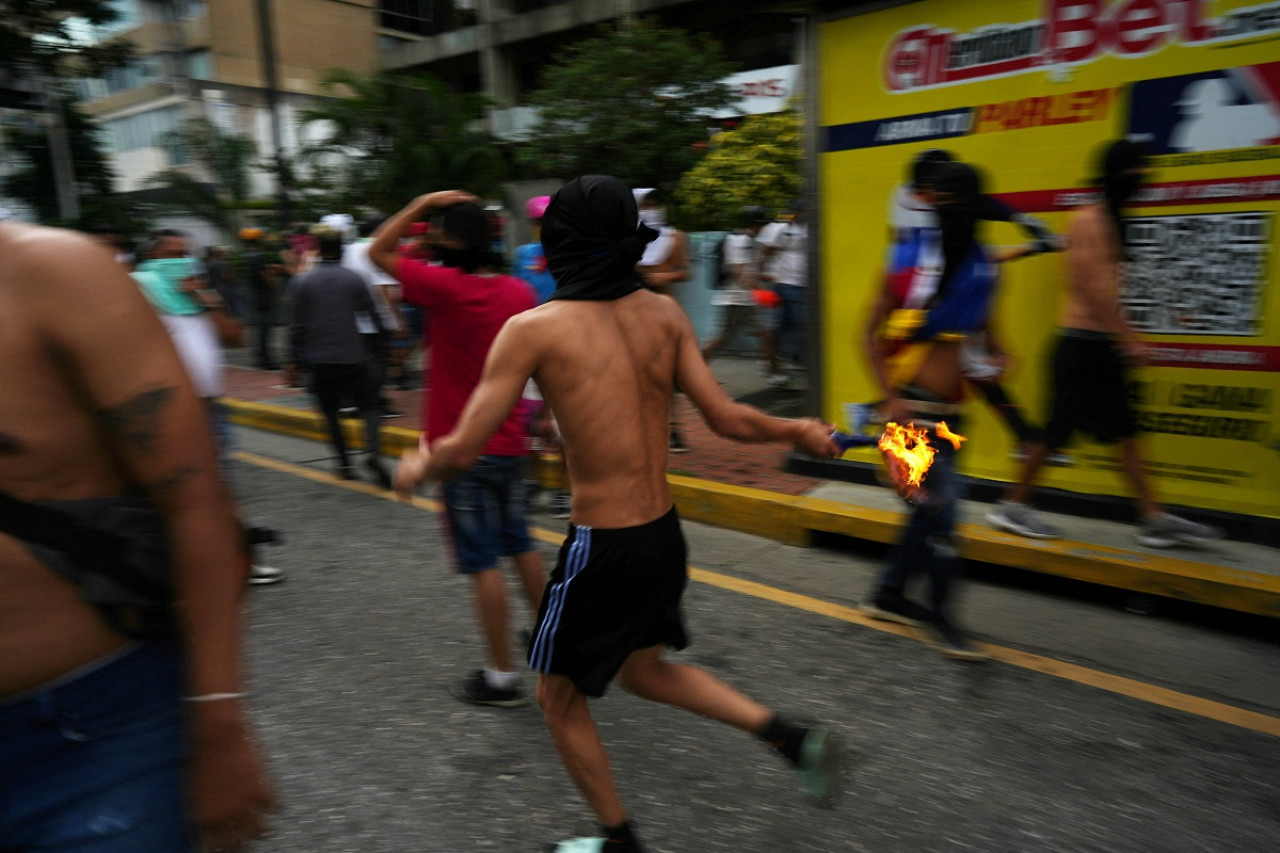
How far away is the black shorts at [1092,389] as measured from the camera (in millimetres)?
4445

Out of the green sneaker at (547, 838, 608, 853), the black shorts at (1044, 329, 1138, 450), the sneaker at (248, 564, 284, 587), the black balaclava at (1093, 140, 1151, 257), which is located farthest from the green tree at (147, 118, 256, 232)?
the green sneaker at (547, 838, 608, 853)

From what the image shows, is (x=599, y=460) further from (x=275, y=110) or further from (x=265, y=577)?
(x=275, y=110)

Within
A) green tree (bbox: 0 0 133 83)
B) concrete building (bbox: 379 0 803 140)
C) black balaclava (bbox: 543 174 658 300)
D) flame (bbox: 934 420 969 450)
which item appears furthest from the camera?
concrete building (bbox: 379 0 803 140)

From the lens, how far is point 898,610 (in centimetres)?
418

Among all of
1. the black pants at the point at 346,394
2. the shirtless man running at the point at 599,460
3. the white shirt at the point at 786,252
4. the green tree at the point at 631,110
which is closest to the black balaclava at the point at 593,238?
the shirtless man running at the point at 599,460

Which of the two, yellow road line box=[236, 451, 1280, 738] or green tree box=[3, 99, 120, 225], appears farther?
green tree box=[3, 99, 120, 225]

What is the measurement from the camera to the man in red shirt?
347 centimetres

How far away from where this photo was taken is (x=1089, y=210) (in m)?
4.26

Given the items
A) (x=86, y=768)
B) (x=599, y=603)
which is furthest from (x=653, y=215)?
(x=86, y=768)

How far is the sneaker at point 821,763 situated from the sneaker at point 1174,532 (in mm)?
2934

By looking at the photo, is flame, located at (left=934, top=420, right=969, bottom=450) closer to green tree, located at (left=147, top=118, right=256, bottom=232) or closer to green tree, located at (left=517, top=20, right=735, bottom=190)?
green tree, located at (left=517, top=20, right=735, bottom=190)

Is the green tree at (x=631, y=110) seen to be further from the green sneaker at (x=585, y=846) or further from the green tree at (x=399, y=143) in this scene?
the green sneaker at (x=585, y=846)

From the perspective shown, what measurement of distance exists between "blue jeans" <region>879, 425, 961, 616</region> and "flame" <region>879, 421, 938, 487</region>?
0.83 m

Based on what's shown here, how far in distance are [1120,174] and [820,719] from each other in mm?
2772
